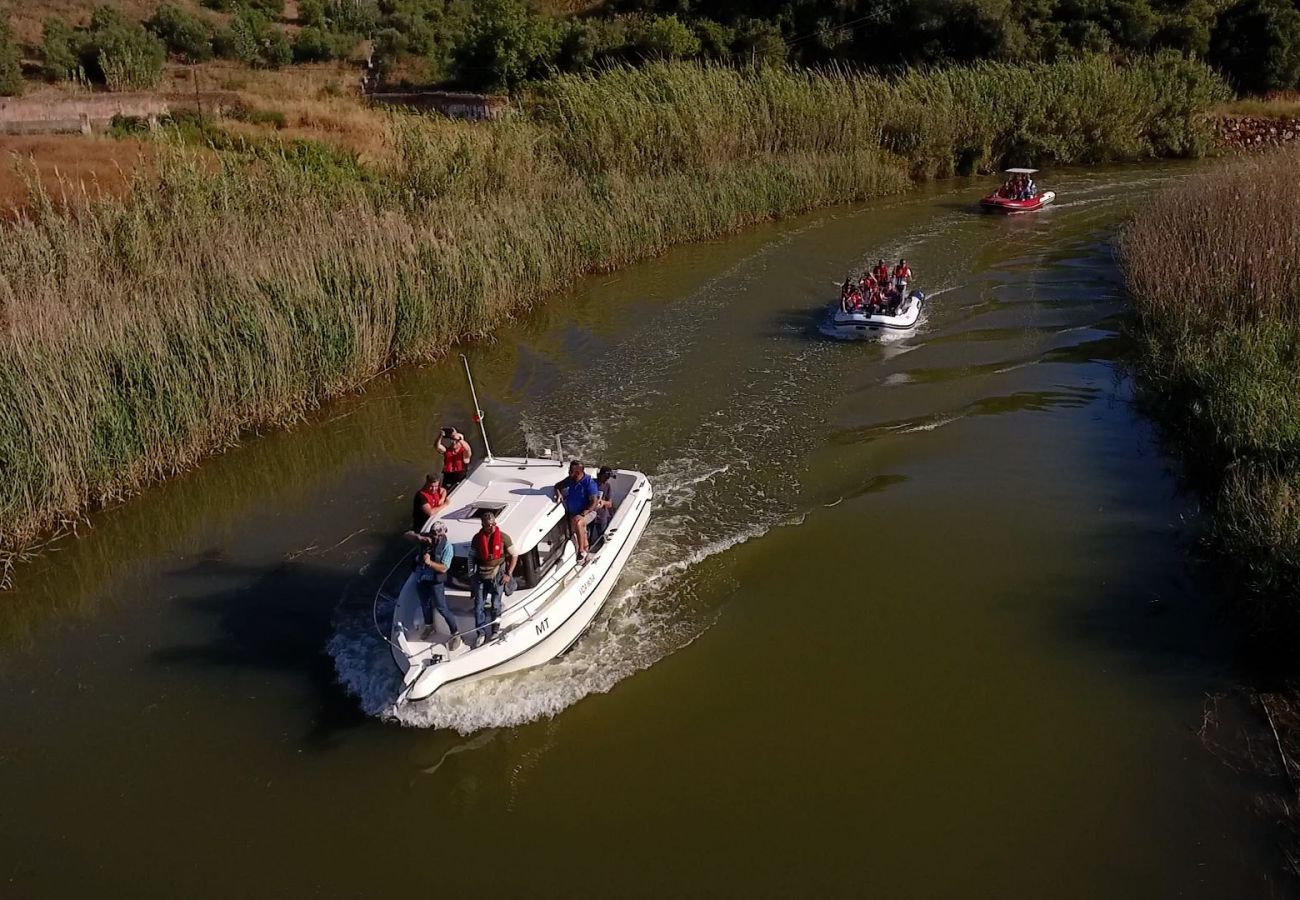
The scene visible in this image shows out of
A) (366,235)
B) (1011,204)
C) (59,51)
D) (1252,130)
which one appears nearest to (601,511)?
(366,235)

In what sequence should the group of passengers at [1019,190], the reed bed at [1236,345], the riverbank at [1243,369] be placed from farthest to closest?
the group of passengers at [1019,190]
the reed bed at [1236,345]
the riverbank at [1243,369]

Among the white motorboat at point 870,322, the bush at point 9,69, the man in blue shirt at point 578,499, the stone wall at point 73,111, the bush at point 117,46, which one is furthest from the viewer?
the bush at point 117,46

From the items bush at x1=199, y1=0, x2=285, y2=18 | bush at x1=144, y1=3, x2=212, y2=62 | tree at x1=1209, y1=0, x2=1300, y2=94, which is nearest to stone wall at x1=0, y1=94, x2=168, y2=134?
bush at x1=144, y1=3, x2=212, y2=62

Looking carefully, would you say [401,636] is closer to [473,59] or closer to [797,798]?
[797,798]

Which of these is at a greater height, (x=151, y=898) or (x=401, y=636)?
(x=401, y=636)

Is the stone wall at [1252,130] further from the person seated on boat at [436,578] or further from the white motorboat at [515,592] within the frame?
the person seated on boat at [436,578]

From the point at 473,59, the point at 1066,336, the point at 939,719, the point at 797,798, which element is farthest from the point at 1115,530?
the point at 473,59

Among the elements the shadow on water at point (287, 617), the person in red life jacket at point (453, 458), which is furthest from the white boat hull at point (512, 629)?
the person in red life jacket at point (453, 458)
